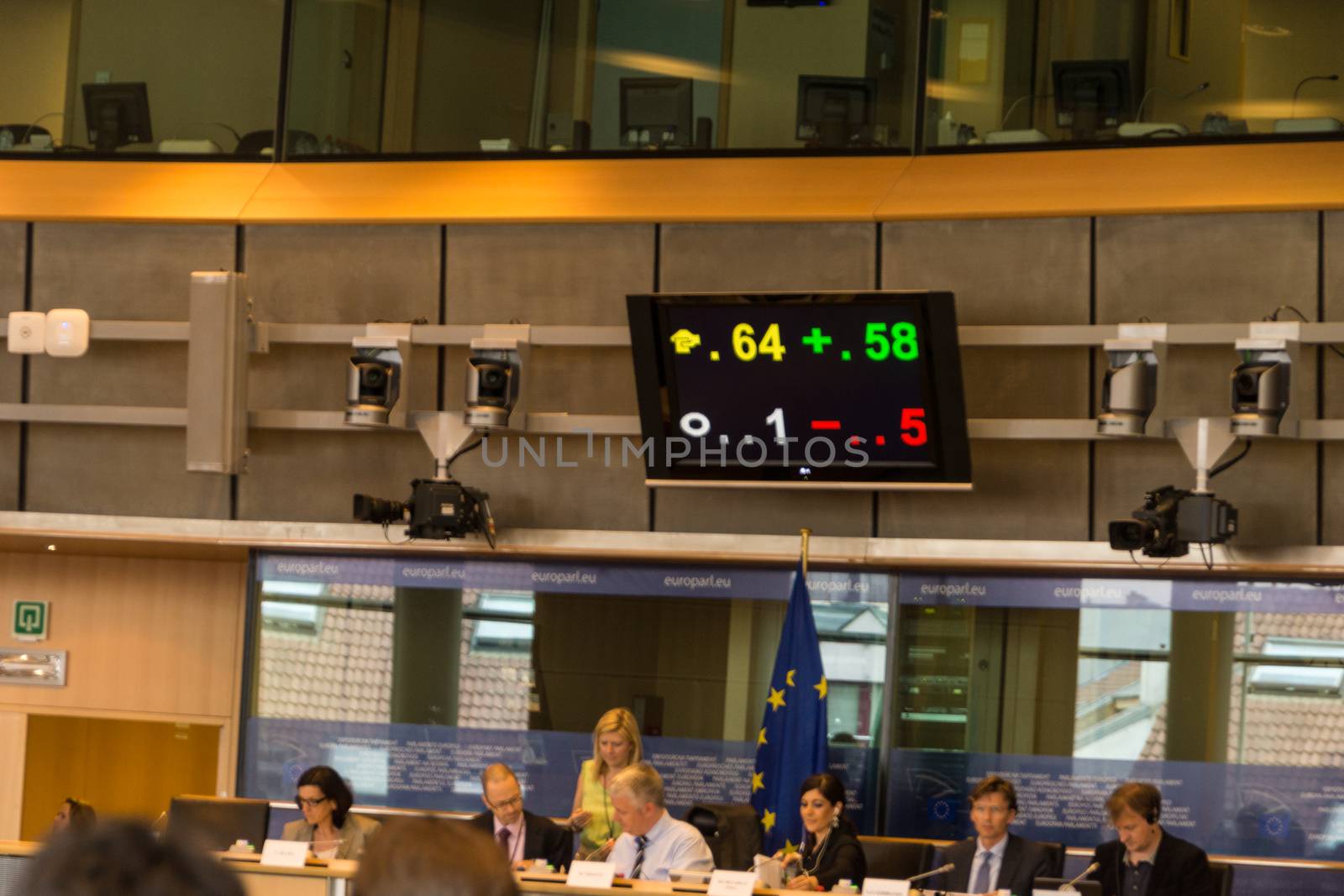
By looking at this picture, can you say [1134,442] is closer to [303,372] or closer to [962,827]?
[962,827]

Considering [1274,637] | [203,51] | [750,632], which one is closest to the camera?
[1274,637]

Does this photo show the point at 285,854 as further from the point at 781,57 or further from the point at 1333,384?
the point at 1333,384

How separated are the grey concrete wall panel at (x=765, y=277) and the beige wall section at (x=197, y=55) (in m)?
2.16

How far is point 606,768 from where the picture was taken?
23.0ft

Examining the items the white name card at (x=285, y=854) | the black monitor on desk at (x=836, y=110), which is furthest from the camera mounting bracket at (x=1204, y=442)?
the white name card at (x=285, y=854)

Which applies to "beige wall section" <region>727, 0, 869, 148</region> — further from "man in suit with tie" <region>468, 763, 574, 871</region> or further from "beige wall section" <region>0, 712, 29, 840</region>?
"beige wall section" <region>0, 712, 29, 840</region>

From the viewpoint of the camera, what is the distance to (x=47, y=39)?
823 cm

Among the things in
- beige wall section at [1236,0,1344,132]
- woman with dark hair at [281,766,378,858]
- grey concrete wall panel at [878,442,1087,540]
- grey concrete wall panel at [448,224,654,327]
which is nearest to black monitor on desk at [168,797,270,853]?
woman with dark hair at [281,766,378,858]

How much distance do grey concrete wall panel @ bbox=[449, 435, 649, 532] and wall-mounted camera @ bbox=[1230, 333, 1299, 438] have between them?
8.23ft

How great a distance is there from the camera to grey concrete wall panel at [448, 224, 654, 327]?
754cm

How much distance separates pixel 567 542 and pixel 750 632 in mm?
886

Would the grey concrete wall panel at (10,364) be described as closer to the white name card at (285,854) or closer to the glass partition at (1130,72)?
the white name card at (285,854)

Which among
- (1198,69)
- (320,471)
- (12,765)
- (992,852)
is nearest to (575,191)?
(320,471)

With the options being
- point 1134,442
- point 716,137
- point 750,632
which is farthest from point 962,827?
point 716,137
